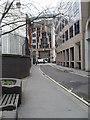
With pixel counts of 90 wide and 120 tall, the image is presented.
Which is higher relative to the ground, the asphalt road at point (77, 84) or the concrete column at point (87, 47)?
the concrete column at point (87, 47)

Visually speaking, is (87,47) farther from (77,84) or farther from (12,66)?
(12,66)

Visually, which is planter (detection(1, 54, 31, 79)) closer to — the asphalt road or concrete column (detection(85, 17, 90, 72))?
the asphalt road

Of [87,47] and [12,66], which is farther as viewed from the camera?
[87,47]

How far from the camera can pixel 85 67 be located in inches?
1377

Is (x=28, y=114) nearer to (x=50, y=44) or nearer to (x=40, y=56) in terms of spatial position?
(x=50, y=44)

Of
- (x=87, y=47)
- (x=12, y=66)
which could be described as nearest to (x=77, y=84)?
(x=12, y=66)

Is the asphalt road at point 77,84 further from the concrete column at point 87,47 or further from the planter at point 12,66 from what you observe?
the concrete column at point 87,47

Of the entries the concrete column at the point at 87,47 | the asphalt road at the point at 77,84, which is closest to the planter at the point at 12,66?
the asphalt road at the point at 77,84

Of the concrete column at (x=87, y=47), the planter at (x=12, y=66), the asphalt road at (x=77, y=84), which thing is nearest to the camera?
the asphalt road at (x=77, y=84)

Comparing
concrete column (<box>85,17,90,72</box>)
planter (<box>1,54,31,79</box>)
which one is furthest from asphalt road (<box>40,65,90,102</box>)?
concrete column (<box>85,17,90,72</box>)

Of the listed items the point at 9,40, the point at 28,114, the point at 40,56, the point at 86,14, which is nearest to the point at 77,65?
the point at 86,14

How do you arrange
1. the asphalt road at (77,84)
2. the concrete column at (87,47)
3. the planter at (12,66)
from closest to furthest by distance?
the asphalt road at (77,84) → the planter at (12,66) → the concrete column at (87,47)

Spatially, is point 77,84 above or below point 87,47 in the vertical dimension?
below

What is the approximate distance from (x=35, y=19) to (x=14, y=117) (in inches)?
234
